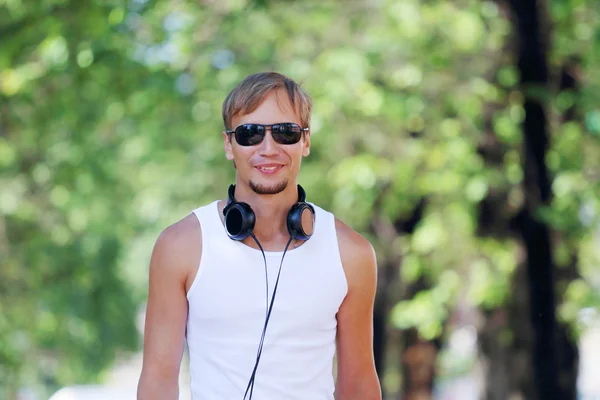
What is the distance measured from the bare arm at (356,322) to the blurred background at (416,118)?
4.32 metres

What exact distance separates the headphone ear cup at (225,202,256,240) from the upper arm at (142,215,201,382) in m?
0.10

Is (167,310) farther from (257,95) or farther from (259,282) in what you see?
(257,95)

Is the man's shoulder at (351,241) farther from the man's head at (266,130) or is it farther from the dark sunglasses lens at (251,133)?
the dark sunglasses lens at (251,133)

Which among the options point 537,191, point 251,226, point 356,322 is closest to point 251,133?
point 251,226

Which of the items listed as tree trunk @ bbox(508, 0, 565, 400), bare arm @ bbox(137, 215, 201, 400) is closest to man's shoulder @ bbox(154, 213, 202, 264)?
bare arm @ bbox(137, 215, 201, 400)

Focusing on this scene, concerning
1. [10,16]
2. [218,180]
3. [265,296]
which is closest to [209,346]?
[265,296]

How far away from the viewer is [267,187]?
311cm

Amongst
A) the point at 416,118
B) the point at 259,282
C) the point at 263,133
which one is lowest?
the point at 259,282

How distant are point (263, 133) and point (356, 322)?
65 cm

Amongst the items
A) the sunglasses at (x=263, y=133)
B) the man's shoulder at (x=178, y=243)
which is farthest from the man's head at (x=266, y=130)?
the man's shoulder at (x=178, y=243)

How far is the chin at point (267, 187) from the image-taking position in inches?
122

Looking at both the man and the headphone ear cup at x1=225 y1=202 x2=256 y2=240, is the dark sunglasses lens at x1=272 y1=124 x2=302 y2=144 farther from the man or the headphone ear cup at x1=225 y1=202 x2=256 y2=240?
the headphone ear cup at x1=225 y1=202 x2=256 y2=240

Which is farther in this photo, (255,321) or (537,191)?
(537,191)

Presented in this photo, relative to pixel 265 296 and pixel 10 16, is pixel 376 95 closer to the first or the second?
pixel 10 16
